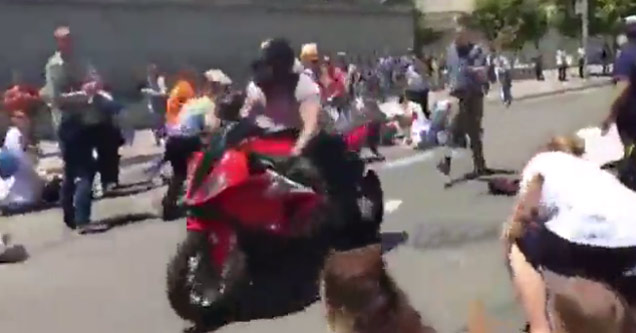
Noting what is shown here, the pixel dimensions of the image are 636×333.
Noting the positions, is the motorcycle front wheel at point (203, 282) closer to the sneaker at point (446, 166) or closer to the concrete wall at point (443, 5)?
the sneaker at point (446, 166)

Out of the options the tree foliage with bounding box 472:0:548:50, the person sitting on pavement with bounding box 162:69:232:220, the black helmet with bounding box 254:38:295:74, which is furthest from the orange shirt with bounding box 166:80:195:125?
the tree foliage with bounding box 472:0:548:50

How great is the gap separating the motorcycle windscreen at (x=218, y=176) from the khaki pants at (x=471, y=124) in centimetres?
→ 650

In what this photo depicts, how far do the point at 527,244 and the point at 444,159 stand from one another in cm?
874

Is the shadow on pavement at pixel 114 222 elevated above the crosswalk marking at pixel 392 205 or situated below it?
below

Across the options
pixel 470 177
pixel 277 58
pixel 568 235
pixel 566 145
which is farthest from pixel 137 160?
pixel 568 235

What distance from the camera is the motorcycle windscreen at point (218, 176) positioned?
651 centimetres

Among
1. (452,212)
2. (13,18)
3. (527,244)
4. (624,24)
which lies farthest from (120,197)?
(13,18)

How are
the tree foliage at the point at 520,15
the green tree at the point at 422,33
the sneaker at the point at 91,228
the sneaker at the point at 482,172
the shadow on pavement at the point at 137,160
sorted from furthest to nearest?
the tree foliage at the point at 520,15, the green tree at the point at 422,33, the shadow on pavement at the point at 137,160, the sneaker at the point at 482,172, the sneaker at the point at 91,228

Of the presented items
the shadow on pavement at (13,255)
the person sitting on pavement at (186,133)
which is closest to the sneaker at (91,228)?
the person sitting on pavement at (186,133)

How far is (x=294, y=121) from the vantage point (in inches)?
260

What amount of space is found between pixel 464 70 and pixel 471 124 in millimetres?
563

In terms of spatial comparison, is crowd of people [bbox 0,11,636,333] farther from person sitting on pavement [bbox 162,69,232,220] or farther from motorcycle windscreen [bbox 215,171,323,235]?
motorcycle windscreen [bbox 215,171,323,235]

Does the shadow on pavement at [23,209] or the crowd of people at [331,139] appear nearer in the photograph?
the crowd of people at [331,139]

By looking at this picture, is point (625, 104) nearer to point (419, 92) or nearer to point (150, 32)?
point (419, 92)
